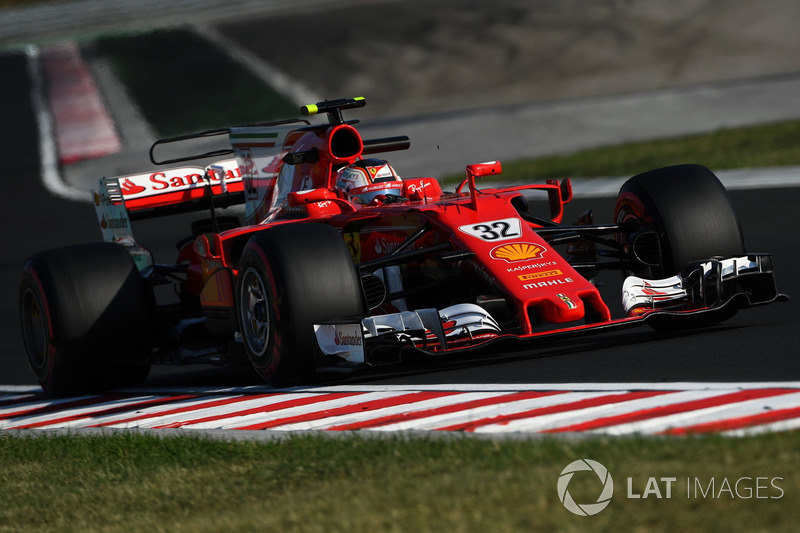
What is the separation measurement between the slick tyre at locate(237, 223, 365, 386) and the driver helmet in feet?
3.98

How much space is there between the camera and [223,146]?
874 inches

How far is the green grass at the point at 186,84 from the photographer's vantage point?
2584cm

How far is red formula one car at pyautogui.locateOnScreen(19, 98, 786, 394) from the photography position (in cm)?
691

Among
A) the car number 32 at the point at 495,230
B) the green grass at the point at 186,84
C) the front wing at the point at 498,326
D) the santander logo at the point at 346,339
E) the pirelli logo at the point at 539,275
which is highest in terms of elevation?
the green grass at the point at 186,84

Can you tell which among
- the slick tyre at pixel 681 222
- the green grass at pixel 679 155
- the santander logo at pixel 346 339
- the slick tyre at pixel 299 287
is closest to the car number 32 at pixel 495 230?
the slick tyre at pixel 299 287

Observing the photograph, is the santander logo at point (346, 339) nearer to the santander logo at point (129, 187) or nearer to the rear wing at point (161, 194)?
the rear wing at point (161, 194)

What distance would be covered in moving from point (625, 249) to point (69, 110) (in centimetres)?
2066

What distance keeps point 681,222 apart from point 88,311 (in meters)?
3.85

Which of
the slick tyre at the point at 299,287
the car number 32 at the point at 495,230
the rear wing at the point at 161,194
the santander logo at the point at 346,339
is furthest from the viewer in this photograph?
the rear wing at the point at 161,194

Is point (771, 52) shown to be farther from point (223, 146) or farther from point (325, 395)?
point (325, 395)

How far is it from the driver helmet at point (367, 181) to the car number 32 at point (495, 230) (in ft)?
3.55

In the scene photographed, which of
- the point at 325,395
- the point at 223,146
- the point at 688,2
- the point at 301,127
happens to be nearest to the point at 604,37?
the point at 688,2

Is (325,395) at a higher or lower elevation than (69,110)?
lower

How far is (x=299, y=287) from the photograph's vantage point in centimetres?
689
